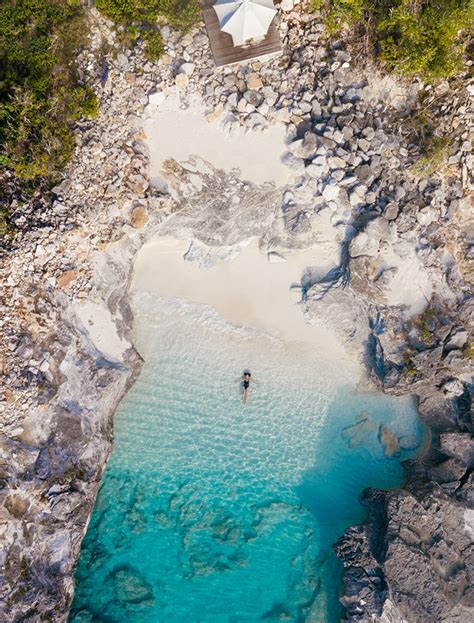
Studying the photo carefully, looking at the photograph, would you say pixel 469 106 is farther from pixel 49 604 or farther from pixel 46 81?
pixel 49 604

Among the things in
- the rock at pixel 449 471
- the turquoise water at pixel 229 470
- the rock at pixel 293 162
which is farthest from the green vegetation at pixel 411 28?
the rock at pixel 449 471

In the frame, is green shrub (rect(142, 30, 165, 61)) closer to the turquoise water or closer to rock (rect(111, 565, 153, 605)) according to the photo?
Result: the turquoise water

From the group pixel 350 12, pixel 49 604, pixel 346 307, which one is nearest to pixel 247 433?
pixel 346 307

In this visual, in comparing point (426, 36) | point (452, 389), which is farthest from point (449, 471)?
point (426, 36)

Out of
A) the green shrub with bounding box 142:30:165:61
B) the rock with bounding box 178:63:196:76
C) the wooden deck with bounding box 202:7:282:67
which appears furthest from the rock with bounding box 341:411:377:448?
the green shrub with bounding box 142:30:165:61

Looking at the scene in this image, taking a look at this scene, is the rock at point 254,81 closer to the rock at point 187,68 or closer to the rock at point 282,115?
the rock at point 282,115

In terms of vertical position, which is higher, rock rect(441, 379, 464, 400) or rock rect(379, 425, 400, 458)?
rock rect(441, 379, 464, 400)

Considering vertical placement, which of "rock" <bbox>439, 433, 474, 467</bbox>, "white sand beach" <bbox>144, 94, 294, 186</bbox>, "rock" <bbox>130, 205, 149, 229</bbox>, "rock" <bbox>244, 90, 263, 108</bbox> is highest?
"rock" <bbox>244, 90, 263, 108</bbox>
